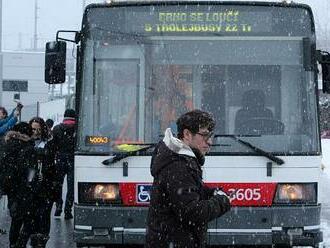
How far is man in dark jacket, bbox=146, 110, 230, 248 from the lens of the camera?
413cm

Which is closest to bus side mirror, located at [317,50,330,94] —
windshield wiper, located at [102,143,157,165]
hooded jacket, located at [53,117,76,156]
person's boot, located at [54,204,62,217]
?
windshield wiper, located at [102,143,157,165]

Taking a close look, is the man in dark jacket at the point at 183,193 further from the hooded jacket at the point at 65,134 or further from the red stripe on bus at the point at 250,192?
the hooded jacket at the point at 65,134

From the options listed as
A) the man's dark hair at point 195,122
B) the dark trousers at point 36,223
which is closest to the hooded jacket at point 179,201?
the man's dark hair at point 195,122

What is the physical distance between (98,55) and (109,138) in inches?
34.5

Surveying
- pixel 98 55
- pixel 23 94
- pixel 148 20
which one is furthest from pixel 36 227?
pixel 23 94

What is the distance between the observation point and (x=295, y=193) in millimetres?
7359

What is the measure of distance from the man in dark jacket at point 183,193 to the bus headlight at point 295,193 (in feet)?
10.2

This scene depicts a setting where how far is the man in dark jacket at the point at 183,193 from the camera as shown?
13.6ft

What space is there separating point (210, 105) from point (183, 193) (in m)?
3.48

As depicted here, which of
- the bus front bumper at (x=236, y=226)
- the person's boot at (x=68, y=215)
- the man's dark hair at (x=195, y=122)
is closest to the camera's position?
the man's dark hair at (x=195, y=122)

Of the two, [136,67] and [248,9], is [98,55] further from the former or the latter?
[248,9]

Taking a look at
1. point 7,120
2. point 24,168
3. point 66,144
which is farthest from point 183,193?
point 7,120

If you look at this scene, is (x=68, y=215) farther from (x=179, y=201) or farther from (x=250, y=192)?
(x=179, y=201)

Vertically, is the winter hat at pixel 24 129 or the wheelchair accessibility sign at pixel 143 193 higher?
the winter hat at pixel 24 129
